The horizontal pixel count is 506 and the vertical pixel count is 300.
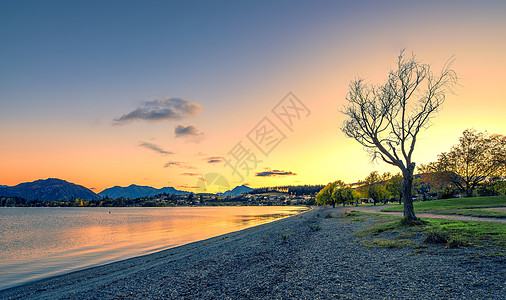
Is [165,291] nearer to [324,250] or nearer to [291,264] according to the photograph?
[291,264]

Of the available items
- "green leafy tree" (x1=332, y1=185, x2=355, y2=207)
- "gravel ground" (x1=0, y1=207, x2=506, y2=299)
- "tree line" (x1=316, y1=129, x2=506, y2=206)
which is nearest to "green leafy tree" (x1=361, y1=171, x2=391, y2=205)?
"green leafy tree" (x1=332, y1=185, x2=355, y2=207)

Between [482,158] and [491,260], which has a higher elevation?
[482,158]

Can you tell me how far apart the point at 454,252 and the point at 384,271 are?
371 cm

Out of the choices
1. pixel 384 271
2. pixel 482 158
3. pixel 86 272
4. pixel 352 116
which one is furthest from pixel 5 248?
pixel 482 158

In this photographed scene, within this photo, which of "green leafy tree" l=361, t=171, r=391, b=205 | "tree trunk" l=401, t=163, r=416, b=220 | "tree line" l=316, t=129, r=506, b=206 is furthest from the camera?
"green leafy tree" l=361, t=171, r=391, b=205

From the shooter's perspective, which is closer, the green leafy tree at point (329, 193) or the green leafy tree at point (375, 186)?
the green leafy tree at point (375, 186)

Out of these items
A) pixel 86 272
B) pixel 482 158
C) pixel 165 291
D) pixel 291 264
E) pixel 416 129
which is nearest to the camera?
pixel 165 291

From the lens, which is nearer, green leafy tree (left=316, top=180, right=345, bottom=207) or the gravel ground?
the gravel ground

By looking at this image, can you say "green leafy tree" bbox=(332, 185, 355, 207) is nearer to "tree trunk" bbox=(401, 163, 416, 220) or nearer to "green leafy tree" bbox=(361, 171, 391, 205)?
"green leafy tree" bbox=(361, 171, 391, 205)

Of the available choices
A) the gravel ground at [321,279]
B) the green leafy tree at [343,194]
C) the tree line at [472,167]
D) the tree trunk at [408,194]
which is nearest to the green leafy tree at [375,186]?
the green leafy tree at [343,194]

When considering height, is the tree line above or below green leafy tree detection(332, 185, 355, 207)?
above

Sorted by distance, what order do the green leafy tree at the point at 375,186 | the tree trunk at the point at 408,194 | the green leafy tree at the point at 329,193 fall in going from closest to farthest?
the tree trunk at the point at 408,194 < the green leafy tree at the point at 375,186 < the green leafy tree at the point at 329,193

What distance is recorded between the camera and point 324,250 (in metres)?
14.4

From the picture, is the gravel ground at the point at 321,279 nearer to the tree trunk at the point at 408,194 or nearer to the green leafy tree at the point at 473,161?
the tree trunk at the point at 408,194
